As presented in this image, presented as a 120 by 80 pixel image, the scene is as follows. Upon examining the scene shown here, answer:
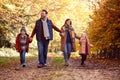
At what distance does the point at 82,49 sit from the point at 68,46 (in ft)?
3.51

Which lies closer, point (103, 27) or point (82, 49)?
point (82, 49)

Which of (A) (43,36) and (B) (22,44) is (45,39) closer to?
(A) (43,36)

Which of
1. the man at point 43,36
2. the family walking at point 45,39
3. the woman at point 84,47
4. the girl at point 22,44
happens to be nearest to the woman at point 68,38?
the family walking at point 45,39

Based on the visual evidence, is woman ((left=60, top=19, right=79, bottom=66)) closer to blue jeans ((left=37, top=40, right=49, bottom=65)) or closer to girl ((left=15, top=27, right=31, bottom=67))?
blue jeans ((left=37, top=40, right=49, bottom=65))

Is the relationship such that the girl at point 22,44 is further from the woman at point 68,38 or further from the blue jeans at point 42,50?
the woman at point 68,38

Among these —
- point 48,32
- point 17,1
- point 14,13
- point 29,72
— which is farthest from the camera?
point 17,1

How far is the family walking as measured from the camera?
14680 millimetres

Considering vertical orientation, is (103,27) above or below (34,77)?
above

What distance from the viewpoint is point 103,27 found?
78.3 feet

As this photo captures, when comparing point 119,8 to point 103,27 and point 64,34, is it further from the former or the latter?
point 64,34

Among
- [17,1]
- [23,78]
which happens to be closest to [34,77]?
[23,78]

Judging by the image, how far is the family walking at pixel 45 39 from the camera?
14.7 m

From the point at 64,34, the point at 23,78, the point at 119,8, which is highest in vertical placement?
the point at 119,8

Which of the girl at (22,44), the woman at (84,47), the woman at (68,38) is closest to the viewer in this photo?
the girl at (22,44)
